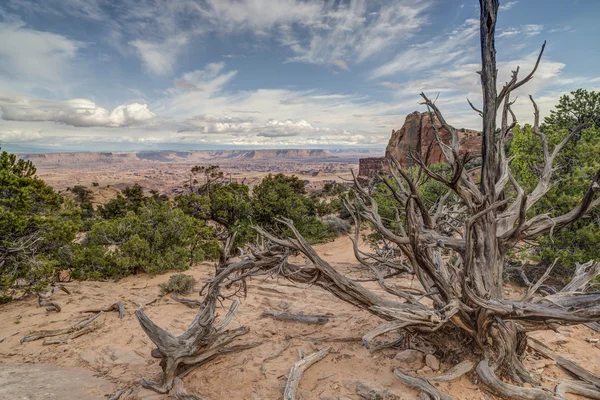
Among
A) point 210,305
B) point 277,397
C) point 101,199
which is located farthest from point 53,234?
point 101,199

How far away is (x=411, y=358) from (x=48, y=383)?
19.9 ft

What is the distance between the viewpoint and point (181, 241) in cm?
1341

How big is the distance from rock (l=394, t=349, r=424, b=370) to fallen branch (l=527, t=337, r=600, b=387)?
2.07 meters

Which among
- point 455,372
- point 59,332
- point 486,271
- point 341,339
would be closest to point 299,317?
point 341,339

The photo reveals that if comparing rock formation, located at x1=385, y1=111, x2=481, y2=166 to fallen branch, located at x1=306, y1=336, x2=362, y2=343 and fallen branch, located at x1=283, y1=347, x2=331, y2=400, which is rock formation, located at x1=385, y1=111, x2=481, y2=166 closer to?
fallen branch, located at x1=306, y1=336, x2=362, y2=343

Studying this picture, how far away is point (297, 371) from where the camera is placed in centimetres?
507

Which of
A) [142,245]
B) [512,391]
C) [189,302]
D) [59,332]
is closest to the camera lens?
[512,391]

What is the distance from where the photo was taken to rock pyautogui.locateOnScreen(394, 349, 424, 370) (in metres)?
5.19

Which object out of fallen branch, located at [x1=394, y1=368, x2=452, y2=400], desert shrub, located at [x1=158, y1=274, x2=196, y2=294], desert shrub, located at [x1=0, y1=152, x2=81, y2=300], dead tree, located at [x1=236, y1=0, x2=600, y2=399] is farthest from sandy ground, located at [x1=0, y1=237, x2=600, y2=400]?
desert shrub, located at [x1=0, y1=152, x2=81, y2=300]

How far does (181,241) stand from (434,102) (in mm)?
11576

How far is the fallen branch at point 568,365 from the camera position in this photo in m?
4.76

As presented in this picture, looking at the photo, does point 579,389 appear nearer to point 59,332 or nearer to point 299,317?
point 299,317

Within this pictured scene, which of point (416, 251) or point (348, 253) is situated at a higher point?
point (416, 251)

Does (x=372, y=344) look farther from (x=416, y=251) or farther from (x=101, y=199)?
(x=101, y=199)
